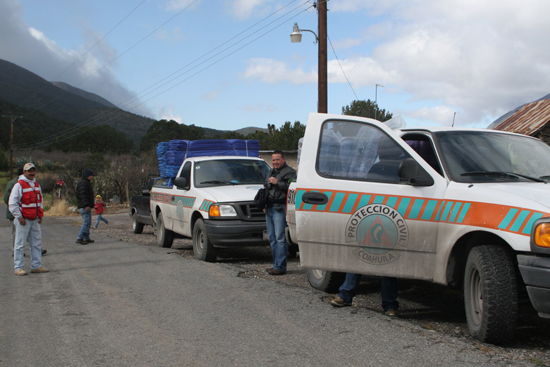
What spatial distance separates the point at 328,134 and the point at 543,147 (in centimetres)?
227

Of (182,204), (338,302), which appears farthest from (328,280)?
(182,204)

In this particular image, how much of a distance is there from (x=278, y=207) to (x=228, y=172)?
268cm

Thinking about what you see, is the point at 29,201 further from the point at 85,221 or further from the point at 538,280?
the point at 538,280

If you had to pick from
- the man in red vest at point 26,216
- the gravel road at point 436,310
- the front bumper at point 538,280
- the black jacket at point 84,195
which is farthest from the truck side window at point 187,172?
the front bumper at point 538,280

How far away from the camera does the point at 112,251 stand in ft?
37.6

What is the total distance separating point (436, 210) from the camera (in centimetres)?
491

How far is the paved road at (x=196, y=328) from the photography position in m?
4.25

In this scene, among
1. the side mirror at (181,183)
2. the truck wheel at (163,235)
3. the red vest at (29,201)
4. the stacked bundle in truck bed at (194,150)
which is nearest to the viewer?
the red vest at (29,201)

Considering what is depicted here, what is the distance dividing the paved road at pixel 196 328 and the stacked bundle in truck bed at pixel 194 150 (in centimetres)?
503

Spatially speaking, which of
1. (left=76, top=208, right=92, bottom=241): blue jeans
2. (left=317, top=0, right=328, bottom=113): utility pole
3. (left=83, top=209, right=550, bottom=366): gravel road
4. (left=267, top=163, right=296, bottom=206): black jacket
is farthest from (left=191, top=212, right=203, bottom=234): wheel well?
(left=317, top=0, right=328, bottom=113): utility pole

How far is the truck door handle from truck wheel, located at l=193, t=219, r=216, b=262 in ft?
13.3

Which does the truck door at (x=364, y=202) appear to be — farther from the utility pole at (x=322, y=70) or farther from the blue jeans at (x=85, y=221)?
the utility pole at (x=322, y=70)

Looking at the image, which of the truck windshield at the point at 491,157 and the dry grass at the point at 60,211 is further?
the dry grass at the point at 60,211

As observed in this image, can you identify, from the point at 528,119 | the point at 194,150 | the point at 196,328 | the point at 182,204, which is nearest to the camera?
the point at 196,328
